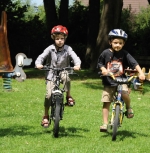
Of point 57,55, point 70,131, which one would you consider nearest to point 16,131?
point 70,131

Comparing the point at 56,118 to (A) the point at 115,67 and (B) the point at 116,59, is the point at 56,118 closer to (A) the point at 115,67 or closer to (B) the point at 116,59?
(A) the point at 115,67

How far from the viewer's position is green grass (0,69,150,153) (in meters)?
7.46

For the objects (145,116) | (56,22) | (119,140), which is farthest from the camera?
(56,22)

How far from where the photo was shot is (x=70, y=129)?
29.5 feet

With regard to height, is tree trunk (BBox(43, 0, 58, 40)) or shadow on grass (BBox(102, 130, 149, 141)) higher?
tree trunk (BBox(43, 0, 58, 40))

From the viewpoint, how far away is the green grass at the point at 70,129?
24.5 feet

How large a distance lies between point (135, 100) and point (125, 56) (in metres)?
6.15

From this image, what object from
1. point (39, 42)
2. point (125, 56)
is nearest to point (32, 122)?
point (125, 56)

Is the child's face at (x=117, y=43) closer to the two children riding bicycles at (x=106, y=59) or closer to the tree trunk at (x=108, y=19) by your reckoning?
the two children riding bicycles at (x=106, y=59)

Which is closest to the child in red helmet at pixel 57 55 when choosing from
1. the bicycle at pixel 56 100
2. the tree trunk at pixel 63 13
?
the bicycle at pixel 56 100

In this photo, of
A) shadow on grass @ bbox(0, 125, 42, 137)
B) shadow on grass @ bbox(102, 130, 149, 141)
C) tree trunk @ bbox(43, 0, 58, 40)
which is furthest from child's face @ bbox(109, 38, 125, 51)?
tree trunk @ bbox(43, 0, 58, 40)

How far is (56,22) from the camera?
2533 centimetres

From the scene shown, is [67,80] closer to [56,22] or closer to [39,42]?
[56,22]

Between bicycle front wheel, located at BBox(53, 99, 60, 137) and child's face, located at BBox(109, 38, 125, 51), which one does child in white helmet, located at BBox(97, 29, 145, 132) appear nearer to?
child's face, located at BBox(109, 38, 125, 51)
